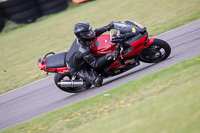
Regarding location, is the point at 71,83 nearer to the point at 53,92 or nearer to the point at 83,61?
the point at 83,61

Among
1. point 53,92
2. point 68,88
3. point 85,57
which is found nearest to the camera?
point 85,57

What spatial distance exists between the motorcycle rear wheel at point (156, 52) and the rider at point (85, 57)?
857 millimetres

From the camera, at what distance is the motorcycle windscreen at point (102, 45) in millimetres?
6570

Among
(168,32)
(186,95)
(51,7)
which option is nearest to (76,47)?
(186,95)

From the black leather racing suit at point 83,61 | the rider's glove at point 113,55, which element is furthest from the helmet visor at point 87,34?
the rider's glove at point 113,55

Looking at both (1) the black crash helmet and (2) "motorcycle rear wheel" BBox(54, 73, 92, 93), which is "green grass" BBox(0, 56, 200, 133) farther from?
(1) the black crash helmet

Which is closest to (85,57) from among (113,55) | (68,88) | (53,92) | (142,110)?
(113,55)

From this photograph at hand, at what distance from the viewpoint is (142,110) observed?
4.30 metres

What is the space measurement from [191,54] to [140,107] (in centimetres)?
328

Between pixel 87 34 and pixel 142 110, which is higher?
pixel 87 34

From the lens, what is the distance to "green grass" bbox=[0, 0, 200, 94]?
10750 mm

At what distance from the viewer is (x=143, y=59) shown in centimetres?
689

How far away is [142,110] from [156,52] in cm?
275

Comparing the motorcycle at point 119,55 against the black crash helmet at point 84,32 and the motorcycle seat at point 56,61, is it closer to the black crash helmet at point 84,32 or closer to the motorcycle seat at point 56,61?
the motorcycle seat at point 56,61
